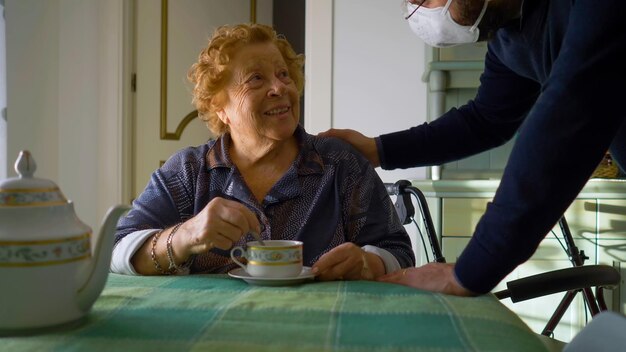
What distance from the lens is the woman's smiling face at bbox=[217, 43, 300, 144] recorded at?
1.39 m

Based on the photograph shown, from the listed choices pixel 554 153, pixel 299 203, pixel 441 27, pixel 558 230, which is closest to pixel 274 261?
pixel 299 203

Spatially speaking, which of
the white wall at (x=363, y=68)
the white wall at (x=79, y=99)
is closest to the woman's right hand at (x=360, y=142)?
the white wall at (x=363, y=68)

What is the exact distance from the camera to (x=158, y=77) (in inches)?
125

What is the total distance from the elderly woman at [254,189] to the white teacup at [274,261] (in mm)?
68

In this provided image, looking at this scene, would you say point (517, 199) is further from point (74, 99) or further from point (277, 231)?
point (74, 99)

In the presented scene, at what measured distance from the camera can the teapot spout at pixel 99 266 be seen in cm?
70

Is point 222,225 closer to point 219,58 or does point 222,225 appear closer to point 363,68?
point 219,58

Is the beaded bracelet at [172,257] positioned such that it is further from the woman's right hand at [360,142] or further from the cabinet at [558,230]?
the cabinet at [558,230]

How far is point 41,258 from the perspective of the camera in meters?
0.65

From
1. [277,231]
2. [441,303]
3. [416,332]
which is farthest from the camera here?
[277,231]

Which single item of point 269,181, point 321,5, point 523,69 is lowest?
point 269,181

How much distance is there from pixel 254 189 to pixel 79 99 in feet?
6.70

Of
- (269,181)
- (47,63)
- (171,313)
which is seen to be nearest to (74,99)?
(47,63)

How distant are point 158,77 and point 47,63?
1.85 feet
